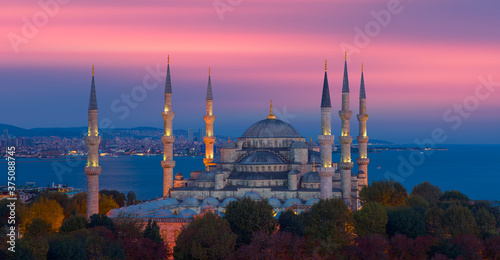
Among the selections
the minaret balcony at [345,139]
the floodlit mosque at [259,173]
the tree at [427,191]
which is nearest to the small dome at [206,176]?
the floodlit mosque at [259,173]

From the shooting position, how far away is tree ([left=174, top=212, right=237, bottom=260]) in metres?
30.6

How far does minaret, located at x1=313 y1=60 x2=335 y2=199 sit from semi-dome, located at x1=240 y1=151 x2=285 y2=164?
4.90 metres

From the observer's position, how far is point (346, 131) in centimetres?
4472

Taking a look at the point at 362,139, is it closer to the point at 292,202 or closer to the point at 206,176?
the point at 292,202

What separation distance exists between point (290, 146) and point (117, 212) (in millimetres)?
13871

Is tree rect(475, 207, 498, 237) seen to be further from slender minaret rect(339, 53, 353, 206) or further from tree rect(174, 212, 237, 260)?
tree rect(174, 212, 237, 260)

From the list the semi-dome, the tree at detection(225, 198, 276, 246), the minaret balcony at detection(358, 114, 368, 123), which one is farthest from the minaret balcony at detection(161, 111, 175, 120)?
the minaret balcony at detection(358, 114, 368, 123)

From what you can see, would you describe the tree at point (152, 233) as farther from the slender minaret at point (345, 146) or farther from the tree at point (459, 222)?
the tree at point (459, 222)

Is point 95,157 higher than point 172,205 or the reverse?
higher

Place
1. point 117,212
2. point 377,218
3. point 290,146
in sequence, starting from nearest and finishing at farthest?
point 377,218 → point 117,212 → point 290,146

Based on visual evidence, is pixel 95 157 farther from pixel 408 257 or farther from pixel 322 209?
pixel 408 257

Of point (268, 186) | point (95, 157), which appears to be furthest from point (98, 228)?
point (268, 186)

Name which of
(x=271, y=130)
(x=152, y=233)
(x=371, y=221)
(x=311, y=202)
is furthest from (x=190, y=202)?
(x=371, y=221)

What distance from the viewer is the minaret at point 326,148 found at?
40.2 metres
